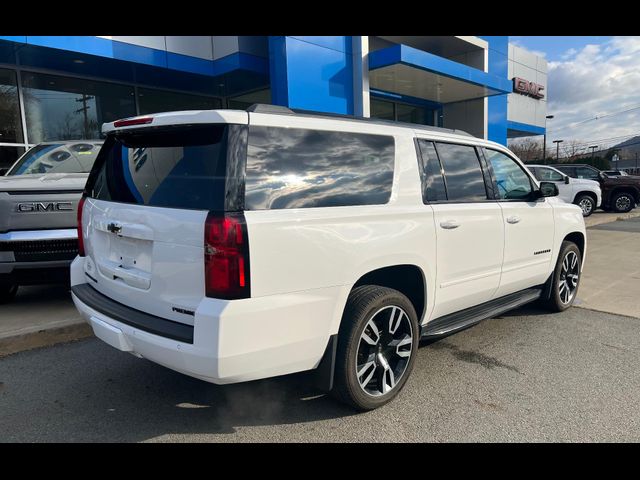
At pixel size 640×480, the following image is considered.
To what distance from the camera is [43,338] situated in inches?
171

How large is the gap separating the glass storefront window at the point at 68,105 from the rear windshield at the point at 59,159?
249 inches

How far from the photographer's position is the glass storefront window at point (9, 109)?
11125 mm

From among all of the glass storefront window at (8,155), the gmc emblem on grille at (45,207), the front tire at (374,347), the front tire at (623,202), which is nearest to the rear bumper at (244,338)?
the front tire at (374,347)

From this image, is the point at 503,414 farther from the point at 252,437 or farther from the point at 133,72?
the point at 133,72

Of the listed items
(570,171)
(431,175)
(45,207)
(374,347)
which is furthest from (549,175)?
(45,207)

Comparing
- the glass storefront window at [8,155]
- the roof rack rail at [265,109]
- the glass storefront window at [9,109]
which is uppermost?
the glass storefront window at [9,109]

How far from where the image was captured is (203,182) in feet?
8.36

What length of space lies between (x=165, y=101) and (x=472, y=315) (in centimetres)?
1227

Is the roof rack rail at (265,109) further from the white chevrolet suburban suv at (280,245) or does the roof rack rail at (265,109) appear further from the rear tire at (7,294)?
the rear tire at (7,294)

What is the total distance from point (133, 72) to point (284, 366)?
11.5 metres

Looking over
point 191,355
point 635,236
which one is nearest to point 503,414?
point 191,355

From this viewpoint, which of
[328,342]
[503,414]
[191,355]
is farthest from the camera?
[503,414]
